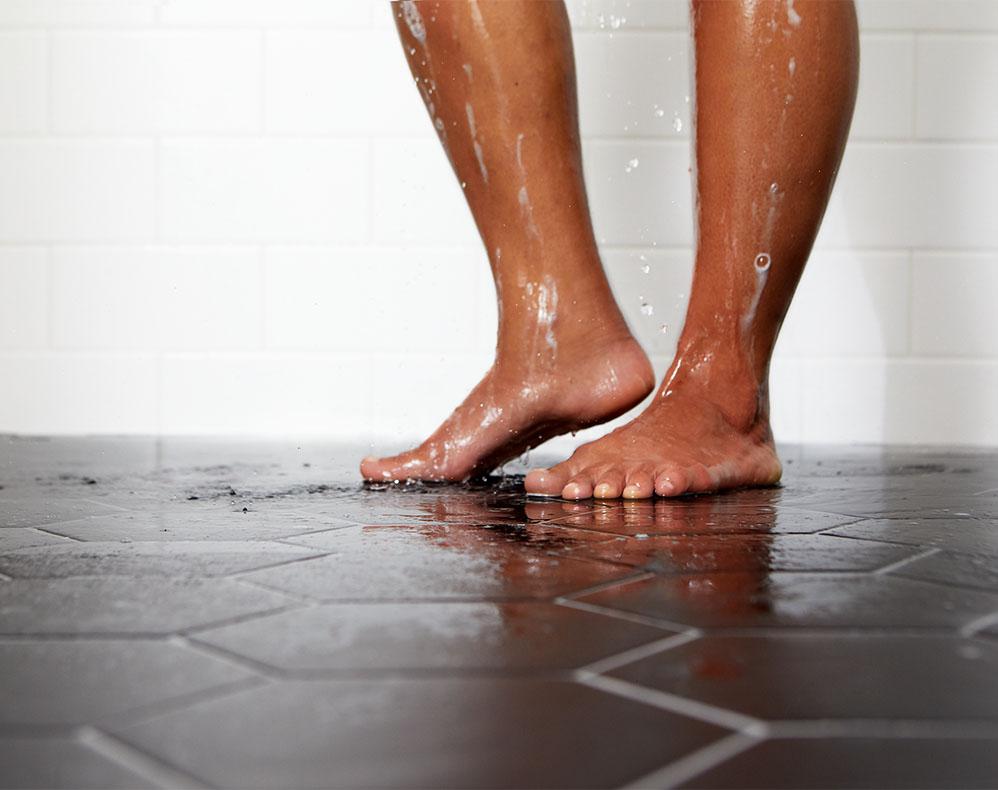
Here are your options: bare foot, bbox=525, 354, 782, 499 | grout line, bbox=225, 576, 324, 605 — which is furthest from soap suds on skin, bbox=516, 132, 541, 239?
grout line, bbox=225, 576, 324, 605

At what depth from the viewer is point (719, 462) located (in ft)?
4.24

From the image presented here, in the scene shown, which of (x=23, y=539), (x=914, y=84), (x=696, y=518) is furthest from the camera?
(x=914, y=84)

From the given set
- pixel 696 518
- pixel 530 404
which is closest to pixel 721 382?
pixel 530 404

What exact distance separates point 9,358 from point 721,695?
2375 mm

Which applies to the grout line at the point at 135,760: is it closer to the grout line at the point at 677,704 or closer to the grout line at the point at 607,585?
the grout line at the point at 677,704

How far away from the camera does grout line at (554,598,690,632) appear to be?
1.96 ft

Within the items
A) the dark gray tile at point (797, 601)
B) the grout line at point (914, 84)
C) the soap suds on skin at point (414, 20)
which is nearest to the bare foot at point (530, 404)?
the soap suds on skin at point (414, 20)

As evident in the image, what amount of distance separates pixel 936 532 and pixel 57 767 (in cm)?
73

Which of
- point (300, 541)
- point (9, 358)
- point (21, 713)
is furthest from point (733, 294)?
point (9, 358)

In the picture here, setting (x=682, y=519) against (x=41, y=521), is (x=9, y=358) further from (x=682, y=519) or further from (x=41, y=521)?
(x=682, y=519)

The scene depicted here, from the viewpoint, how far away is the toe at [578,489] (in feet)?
3.95

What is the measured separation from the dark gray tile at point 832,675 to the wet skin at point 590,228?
70 cm

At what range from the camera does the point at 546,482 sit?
4.08 feet

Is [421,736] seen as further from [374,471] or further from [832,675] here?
[374,471]
